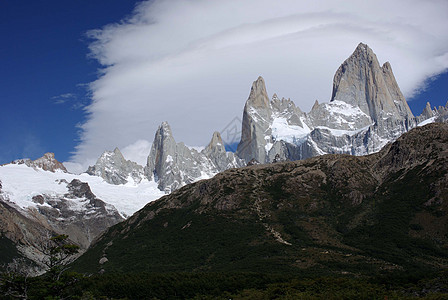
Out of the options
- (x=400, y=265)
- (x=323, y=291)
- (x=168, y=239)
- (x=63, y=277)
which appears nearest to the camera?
(x=63, y=277)

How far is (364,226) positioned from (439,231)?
2569cm

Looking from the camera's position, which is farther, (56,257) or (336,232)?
(336,232)

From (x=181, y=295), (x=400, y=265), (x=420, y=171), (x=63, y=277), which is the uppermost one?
(x=420, y=171)

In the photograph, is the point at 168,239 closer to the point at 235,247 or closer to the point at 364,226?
the point at 235,247

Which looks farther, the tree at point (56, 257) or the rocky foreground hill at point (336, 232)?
the rocky foreground hill at point (336, 232)

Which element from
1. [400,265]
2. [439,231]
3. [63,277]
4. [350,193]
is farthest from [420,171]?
[63,277]

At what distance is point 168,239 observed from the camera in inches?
7761

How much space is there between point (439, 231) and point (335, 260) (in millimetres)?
33067

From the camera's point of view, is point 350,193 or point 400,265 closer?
point 400,265

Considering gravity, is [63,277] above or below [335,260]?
above

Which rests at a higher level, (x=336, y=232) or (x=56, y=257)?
(x=56, y=257)

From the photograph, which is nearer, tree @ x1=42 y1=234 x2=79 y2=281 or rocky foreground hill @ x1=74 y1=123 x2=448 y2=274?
tree @ x1=42 y1=234 x2=79 y2=281

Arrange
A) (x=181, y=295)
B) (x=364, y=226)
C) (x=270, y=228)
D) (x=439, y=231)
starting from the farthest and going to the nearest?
A: (x=270, y=228) → (x=364, y=226) → (x=439, y=231) → (x=181, y=295)

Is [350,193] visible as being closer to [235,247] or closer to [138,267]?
[235,247]
